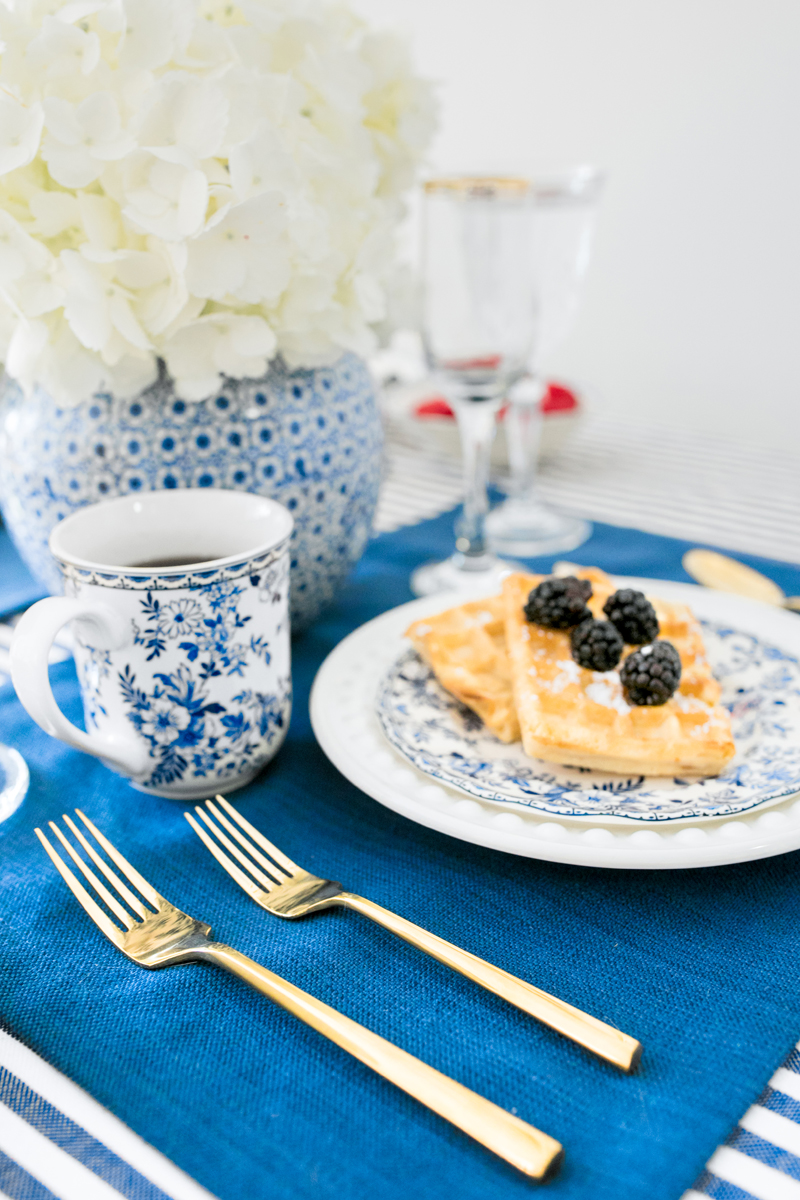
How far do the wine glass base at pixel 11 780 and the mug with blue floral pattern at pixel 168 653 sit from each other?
7cm

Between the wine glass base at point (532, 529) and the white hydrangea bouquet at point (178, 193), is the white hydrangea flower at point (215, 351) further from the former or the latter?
the wine glass base at point (532, 529)

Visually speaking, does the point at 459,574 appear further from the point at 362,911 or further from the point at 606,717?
the point at 362,911

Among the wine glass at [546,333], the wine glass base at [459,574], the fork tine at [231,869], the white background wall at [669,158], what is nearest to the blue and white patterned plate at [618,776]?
the fork tine at [231,869]

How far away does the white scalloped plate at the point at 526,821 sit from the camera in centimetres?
47

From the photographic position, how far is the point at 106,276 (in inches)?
24.1

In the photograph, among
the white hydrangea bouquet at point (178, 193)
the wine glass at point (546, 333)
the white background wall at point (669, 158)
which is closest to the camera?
the white hydrangea bouquet at point (178, 193)

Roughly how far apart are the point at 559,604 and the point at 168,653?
0.27 metres

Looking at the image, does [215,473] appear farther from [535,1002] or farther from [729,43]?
[729,43]

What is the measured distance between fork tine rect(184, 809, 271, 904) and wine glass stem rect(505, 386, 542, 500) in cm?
66

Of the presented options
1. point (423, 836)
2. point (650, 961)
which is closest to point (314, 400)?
point (423, 836)

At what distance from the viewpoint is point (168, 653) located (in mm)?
546

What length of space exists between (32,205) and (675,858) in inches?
21.7

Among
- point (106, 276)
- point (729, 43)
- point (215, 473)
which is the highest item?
point (729, 43)

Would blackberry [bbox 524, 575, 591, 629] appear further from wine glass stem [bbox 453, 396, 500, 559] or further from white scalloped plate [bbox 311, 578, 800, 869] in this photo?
wine glass stem [bbox 453, 396, 500, 559]
